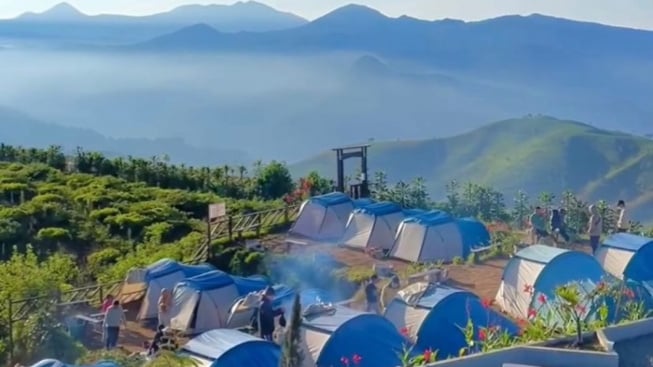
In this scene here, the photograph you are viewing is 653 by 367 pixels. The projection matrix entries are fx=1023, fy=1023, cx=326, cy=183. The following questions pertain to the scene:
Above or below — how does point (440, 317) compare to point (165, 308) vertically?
above

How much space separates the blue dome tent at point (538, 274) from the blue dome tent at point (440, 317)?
2.09 metres

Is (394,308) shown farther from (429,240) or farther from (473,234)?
(473,234)

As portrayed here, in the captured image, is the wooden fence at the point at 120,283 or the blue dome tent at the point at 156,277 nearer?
the wooden fence at the point at 120,283

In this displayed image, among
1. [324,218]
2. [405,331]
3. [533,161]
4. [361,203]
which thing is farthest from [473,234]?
[533,161]

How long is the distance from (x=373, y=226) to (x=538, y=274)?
5773mm

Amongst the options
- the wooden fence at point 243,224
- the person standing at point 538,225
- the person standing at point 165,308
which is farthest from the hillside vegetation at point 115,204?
the person standing at point 538,225

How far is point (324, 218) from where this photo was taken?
22094 millimetres

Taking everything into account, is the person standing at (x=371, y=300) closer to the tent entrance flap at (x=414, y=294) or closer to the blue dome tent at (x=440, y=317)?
the tent entrance flap at (x=414, y=294)

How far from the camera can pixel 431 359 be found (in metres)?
7.62

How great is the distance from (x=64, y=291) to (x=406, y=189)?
11.5 m

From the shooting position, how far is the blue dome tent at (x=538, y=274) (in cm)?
1565

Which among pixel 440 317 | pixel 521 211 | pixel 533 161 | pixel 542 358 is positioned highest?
pixel 542 358

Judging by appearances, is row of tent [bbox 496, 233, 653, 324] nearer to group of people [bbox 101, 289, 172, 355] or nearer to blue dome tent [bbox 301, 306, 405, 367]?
blue dome tent [bbox 301, 306, 405, 367]

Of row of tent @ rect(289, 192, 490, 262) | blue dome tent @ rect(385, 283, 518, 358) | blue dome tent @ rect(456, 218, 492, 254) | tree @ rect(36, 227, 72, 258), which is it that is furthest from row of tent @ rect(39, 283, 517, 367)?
tree @ rect(36, 227, 72, 258)
